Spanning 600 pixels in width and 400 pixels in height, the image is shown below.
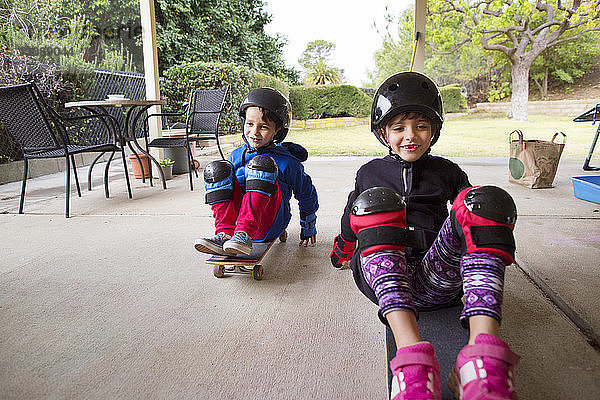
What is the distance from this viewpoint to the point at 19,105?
2.51m

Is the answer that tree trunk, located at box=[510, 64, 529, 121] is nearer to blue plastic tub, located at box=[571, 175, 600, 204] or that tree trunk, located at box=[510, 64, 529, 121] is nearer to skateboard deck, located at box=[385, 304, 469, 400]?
blue plastic tub, located at box=[571, 175, 600, 204]

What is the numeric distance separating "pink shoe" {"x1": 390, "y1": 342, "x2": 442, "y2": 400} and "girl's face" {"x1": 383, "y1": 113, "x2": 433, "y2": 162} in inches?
23.8

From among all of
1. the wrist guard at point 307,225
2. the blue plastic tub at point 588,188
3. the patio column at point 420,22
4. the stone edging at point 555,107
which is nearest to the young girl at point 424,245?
the wrist guard at point 307,225

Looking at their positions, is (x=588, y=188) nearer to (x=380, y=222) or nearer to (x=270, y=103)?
(x=270, y=103)

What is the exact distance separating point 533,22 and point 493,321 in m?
6.01

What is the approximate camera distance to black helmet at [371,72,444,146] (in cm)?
121

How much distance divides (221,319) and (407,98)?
867mm

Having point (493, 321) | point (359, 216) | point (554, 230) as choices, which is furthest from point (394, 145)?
point (554, 230)

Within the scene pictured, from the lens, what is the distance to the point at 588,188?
237 centimetres

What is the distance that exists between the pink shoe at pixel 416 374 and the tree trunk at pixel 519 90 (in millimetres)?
5995

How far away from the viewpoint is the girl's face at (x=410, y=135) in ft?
4.02

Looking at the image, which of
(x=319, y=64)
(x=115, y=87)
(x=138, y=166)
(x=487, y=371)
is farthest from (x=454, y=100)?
(x=487, y=371)

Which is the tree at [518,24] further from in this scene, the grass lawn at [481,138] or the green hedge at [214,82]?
the green hedge at [214,82]

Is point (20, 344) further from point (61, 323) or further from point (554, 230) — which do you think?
point (554, 230)
